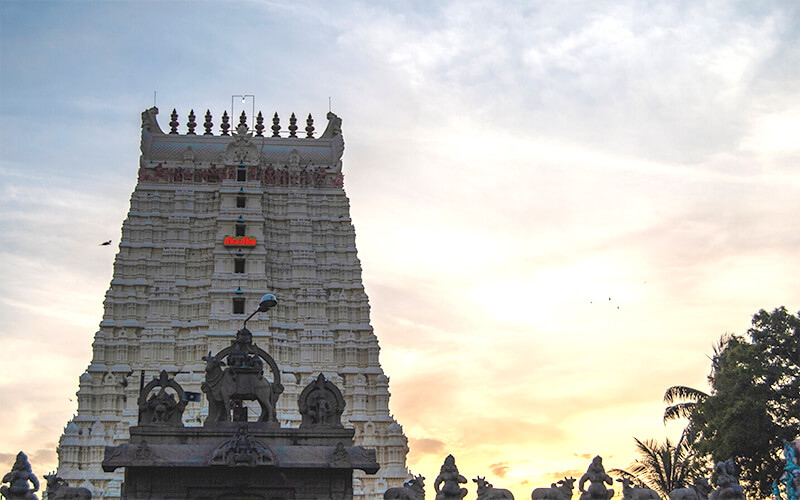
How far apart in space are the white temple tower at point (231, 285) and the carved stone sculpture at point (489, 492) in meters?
48.5

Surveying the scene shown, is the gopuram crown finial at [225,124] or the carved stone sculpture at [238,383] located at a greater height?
the gopuram crown finial at [225,124]

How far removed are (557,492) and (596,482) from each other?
1.32 meters

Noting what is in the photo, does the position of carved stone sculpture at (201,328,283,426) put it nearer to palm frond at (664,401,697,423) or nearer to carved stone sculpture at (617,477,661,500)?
carved stone sculpture at (617,477,661,500)

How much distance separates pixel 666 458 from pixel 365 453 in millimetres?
30488

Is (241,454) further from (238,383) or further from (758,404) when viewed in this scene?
(758,404)

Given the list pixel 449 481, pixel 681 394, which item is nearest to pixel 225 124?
pixel 681 394

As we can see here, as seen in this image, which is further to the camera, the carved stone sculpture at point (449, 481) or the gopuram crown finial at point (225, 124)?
the gopuram crown finial at point (225, 124)

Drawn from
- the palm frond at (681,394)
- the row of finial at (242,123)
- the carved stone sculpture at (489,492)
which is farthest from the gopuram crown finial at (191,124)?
the carved stone sculpture at (489,492)

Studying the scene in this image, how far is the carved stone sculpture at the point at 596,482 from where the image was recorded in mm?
28562

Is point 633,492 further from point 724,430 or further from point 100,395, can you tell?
point 100,395

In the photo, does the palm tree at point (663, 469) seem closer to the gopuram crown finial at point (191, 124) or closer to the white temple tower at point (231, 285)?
the white temple tower at point (231, 285)

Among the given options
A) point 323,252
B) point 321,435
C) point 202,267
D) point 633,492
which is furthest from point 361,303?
point 633,492

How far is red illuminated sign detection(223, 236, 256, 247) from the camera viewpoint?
87562 millimetres

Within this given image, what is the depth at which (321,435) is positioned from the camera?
3312 centimetres
